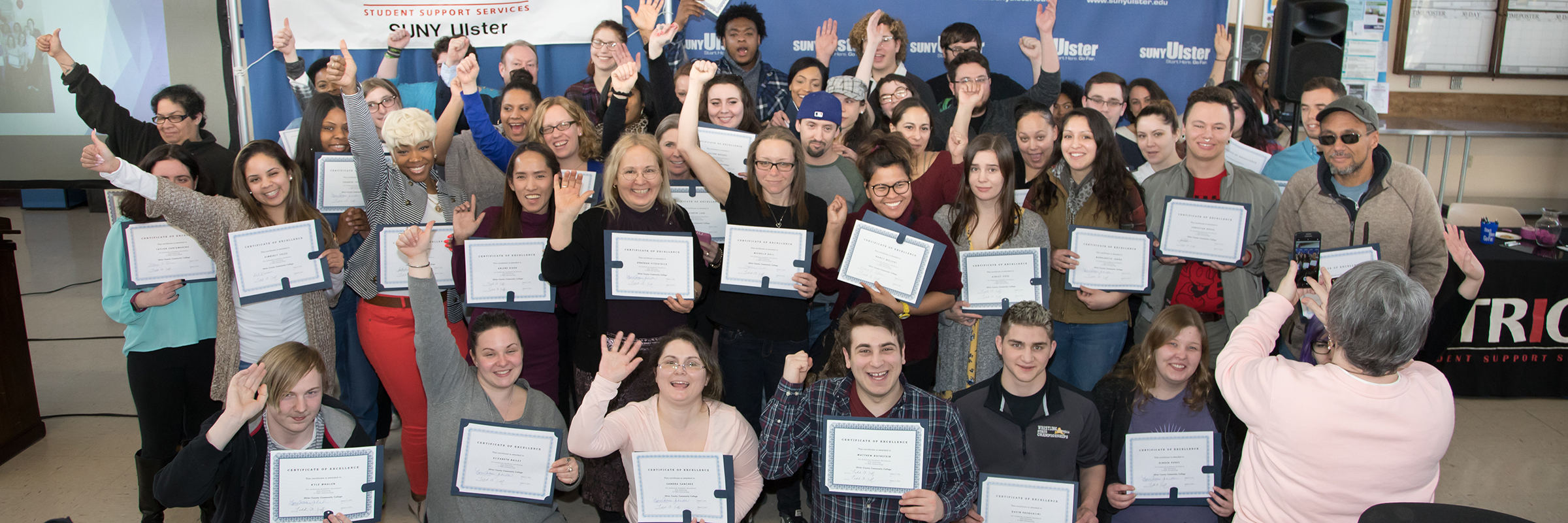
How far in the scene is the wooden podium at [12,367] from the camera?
4.39 m

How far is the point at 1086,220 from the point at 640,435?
2167 millimetres

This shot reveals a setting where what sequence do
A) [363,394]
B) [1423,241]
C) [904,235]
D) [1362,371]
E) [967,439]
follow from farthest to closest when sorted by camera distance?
[363,394] → [1423,241] → [904,235] → [967,439] → [1362,371]

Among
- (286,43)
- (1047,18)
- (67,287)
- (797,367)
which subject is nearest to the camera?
(797,367)

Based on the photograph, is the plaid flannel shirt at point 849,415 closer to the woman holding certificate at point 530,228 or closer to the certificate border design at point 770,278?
the certificate border design at point 770,278

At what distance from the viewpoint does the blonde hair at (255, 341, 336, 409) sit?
284cm

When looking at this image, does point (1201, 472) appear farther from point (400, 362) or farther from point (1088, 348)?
point (400, 362)

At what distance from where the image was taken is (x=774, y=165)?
11.5 ft

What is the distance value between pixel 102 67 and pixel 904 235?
10.9 meters

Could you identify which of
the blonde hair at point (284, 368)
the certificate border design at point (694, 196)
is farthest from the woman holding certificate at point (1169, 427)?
the blonde hair at point (284, 368)

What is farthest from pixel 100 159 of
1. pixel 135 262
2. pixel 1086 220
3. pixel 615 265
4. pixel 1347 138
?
pixel 1347 138

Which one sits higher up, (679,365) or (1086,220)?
(1086,220)

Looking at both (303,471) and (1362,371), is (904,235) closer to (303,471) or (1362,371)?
(1362,371)

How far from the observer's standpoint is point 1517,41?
33.4ft

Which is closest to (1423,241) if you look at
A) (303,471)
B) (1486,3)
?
(303,471)
